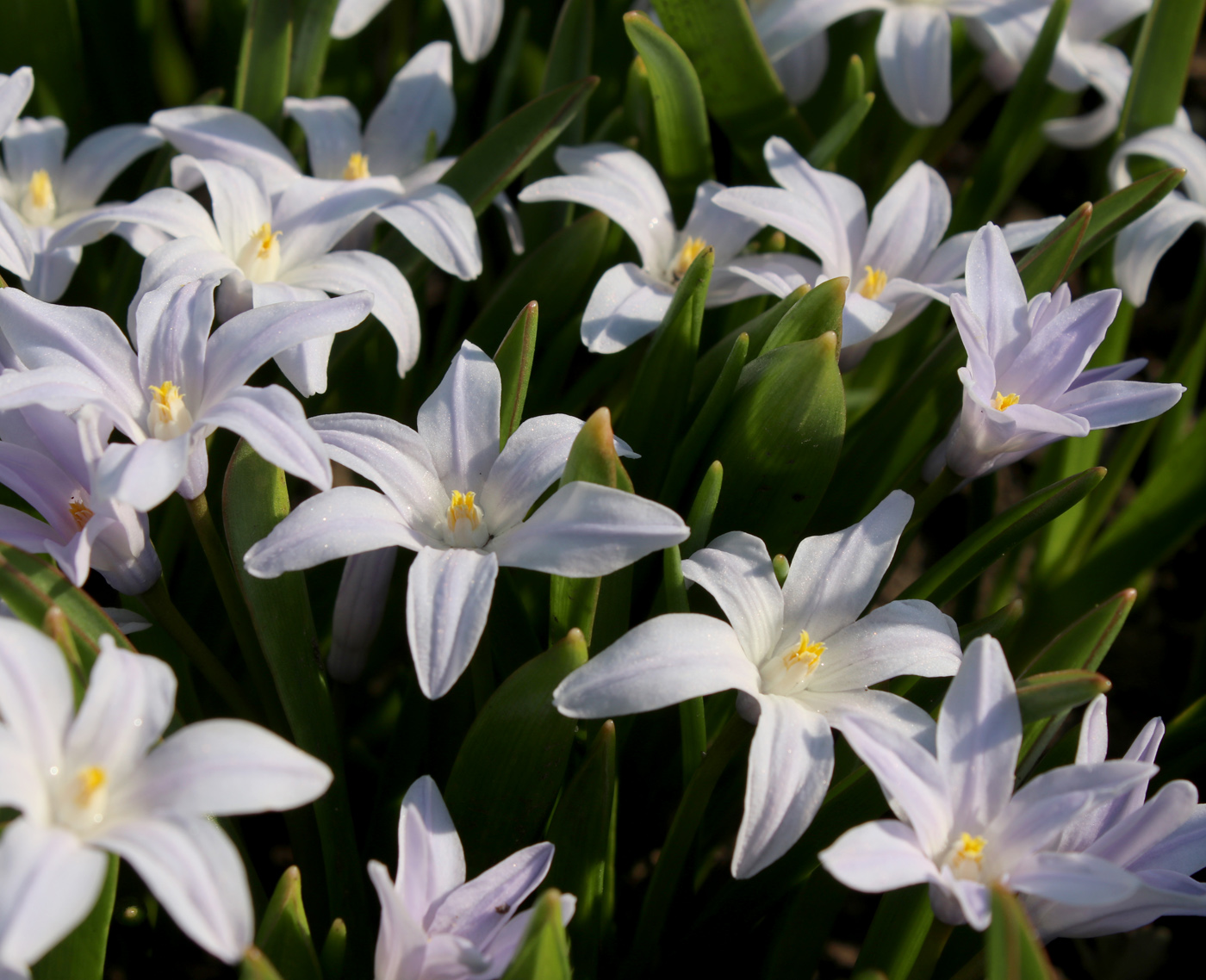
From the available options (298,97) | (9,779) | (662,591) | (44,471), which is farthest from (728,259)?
(9,779)

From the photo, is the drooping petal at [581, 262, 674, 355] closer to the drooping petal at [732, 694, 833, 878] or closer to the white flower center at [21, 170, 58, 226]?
the drooping petal at [732, 694, 833, 878]

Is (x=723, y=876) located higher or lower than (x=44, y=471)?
lower

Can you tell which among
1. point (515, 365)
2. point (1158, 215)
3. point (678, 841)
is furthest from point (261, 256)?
point (1158, 215)

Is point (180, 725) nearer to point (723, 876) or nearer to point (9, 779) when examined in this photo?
point (9, 779)

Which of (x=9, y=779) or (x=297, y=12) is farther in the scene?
(x=297, y=12)

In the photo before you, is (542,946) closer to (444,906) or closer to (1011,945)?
(444,906)

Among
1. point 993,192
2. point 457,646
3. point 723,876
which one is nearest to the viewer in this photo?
point 457,646

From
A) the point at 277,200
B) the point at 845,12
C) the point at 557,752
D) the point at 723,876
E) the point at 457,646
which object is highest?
the point at 845,12

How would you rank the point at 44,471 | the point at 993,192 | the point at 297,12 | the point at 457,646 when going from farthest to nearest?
the point at 993,192
the point at 297,12
the point at 44,471
the point at 457,646

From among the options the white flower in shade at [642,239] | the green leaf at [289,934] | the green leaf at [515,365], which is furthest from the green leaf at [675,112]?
the green leaf at [289,934]

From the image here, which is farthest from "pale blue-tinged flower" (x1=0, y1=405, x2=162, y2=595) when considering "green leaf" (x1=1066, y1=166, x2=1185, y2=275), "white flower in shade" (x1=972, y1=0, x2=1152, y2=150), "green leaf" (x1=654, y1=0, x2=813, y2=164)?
"white flower in shade" (x1=972, y1=0, x2=1152, y2=150)
